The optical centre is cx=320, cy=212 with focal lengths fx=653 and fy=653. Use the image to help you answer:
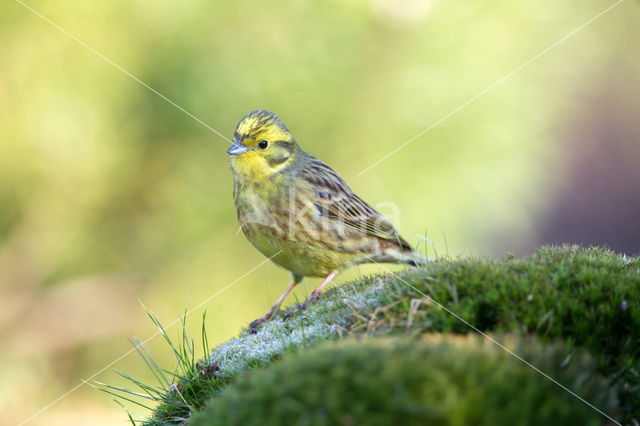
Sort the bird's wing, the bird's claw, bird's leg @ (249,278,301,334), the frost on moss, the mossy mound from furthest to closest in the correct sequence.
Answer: the bird's wing < bird's leg @ (249,278,301,334) < the bird's claw < the frost on moss < the mossy mound

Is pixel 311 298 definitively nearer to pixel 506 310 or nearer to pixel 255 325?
pixel 255 325

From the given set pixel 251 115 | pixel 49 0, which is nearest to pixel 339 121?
pixel 251 115

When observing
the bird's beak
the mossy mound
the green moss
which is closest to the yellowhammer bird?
the bird's beak

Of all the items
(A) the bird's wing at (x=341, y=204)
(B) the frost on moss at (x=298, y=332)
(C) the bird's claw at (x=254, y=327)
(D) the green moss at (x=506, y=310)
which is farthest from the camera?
(A) the bird's wing at (x=341, y=204)

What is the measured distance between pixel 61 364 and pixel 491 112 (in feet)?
13.0

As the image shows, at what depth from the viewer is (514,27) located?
16.2 feet

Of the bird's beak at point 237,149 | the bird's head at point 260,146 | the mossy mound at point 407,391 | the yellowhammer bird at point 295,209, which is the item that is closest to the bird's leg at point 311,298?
the yellowhammer bird at point 295,209

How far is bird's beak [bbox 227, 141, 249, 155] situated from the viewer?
14.8ft

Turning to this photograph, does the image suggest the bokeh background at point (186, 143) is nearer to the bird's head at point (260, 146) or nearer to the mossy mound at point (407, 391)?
the bird's head at point (260, 146)

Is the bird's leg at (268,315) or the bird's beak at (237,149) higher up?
the bird's beak at (237,149)

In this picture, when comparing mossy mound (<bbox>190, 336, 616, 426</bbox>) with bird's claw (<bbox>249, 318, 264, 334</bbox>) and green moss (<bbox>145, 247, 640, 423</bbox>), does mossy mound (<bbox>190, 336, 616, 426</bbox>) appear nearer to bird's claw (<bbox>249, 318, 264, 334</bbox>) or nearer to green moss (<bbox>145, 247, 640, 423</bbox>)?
green moss (<bbox>145, 247, 640, 423</bbox>)

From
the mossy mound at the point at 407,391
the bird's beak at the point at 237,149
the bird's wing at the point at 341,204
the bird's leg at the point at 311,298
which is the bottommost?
the mossy mound at the point at 407,391

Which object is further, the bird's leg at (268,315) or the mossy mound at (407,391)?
the bird's leg at (268,315)

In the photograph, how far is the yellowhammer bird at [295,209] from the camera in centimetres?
445
